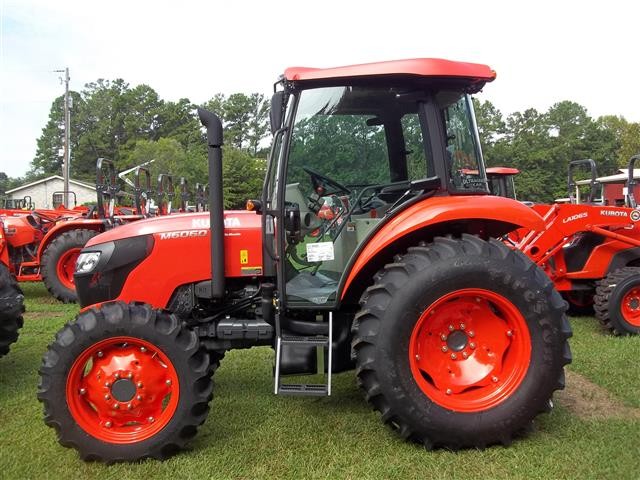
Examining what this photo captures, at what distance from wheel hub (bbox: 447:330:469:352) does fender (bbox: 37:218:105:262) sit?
719 cm

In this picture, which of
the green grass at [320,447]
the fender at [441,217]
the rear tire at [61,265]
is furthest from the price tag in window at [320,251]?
the rear tire at [61,265]

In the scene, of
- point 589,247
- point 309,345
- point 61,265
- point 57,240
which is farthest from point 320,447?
point 57,240

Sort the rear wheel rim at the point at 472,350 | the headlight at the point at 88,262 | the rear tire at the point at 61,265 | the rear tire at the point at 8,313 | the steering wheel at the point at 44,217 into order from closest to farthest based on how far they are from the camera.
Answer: the rear wheel rim at the point at 472,350, the headlight at the point at 88,262, the rear tire at the point at 8,313, the rear tire at the point at 61,265, the steering wheel at the point at 44,217

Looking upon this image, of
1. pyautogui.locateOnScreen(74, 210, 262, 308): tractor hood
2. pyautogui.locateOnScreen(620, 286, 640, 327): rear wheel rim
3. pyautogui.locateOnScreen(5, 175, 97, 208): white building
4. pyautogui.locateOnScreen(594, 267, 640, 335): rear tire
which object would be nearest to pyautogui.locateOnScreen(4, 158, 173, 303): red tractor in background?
pyautogui.locateOnScreen(74, 210, 262, 308): tractor hood

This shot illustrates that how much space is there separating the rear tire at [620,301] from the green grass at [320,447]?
1702mm

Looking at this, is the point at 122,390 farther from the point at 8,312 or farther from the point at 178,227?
the point at 8,312

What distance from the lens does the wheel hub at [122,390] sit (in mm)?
3152

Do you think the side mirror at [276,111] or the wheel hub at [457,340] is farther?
the wheel hub at [457,340]

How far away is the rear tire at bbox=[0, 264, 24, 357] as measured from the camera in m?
4.72

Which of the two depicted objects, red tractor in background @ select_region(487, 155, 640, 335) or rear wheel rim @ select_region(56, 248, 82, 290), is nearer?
red tractor in background @ select_region(487, 155, 640, 335)

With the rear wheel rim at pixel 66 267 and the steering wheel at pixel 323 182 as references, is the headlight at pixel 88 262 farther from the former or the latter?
the rear wheel rim at pixel 66 267

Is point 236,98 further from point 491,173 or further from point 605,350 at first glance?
point 605,350

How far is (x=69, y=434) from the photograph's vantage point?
307 cm

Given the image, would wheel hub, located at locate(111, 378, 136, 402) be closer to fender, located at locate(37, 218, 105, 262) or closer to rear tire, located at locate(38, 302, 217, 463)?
rear tire, located at locate(38, 302, 217, 463)
